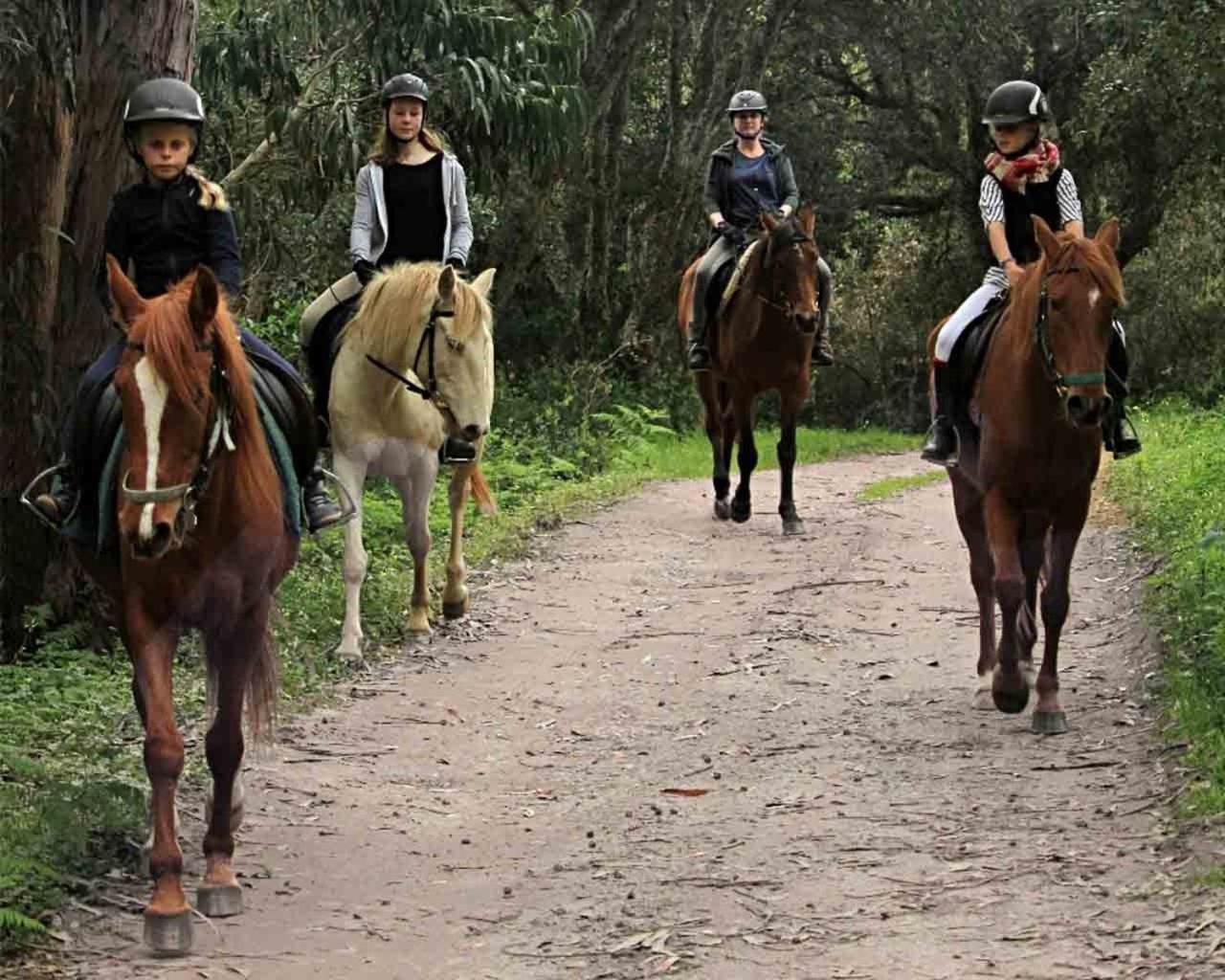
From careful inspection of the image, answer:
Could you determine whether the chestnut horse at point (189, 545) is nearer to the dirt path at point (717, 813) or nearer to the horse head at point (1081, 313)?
the dirt path at point (717, 813)

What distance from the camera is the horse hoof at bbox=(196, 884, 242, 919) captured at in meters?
6.50

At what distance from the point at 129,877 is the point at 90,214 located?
4.70 meters

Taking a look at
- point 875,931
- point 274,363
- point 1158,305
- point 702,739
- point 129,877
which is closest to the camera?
point 875,931

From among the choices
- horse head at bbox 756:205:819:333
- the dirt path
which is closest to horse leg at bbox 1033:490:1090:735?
the dirt path

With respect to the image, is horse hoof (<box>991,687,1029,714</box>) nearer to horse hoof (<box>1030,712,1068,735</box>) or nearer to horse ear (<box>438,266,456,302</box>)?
horse hoof (<box>1030,712,1068,735</box>)

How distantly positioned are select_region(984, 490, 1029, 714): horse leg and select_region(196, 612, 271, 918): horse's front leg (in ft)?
11.3

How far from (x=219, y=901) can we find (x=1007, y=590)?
3.84 metres

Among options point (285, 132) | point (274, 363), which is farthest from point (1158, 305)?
point (274, 363)

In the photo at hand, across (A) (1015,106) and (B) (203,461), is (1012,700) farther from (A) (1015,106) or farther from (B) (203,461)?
(B) (203,461)

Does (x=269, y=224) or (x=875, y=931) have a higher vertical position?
(x=269, y=224)

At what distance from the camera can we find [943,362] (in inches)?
387

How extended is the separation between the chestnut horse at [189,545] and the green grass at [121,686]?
512 mm

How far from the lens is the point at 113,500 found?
22.0 feet

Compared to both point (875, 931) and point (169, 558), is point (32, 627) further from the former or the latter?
point (875, 931)
